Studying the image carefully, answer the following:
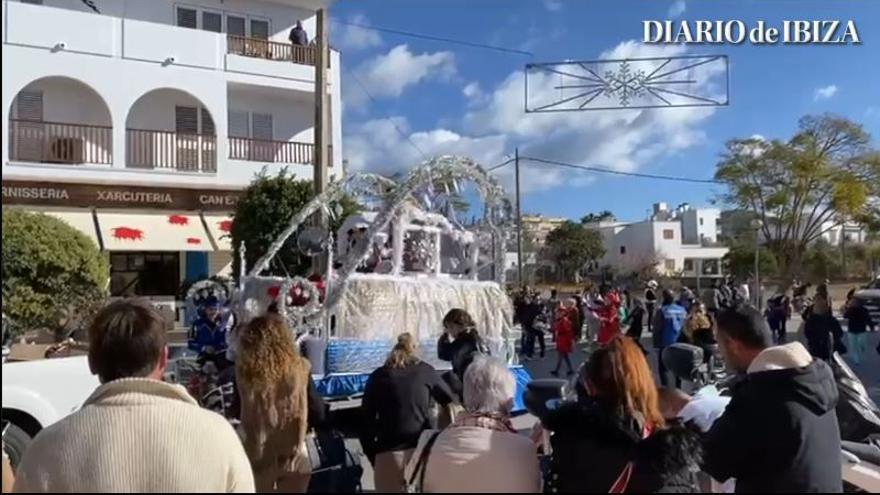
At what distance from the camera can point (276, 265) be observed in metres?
19.8

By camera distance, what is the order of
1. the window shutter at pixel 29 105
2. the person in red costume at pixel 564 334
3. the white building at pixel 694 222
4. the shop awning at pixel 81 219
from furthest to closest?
the white building at pixel 694 222, the window shutter at pixel 29 105, the shop awning at pixel 81 219, the person in red costume at pixel 564 334

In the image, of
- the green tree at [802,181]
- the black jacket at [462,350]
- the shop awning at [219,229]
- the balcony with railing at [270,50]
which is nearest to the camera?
the black jacket at [462,350]

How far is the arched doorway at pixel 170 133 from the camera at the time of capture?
23297 millimetres

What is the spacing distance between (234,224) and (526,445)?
770 inches

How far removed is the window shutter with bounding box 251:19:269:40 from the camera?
26.4 meters

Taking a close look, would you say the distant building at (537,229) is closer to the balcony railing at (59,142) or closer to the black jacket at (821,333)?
the balcony railing at (59,142)

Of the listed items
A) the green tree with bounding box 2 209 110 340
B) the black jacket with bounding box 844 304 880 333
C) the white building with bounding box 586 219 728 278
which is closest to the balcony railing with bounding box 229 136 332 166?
the green tree with bounding box 2 209 110 340

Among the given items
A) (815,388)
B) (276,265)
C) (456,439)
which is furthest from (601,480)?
(276,265)

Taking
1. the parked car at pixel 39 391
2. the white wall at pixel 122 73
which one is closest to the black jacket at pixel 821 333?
the parked car at pixel 39 391

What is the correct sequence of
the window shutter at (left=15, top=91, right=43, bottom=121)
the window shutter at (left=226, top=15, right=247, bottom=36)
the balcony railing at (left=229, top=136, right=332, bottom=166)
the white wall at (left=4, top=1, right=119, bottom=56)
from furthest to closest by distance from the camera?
the window shutter at (left=226, top=15, right=247, bottom=36)
the balcony railing at (left=229, top=136, right=332, bottom=166)
the window shutter at (left=15, top=91, right=43, bottom=121)
the white wall at (left=4, top=1, right=119, bottom=56)

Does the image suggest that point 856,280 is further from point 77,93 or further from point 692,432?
point 692,432

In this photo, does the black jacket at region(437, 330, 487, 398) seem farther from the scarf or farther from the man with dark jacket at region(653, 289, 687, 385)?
the man with dark jacket at region(653, 289, 687, 385)

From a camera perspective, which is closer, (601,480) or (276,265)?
(601,480)

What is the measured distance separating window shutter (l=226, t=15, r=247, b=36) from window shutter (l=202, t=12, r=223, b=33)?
0.80 feet
